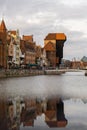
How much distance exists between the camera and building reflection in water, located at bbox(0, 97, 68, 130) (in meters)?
17.5

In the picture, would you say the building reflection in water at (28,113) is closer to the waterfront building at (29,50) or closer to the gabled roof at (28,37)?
the waterfront building at (29,50)

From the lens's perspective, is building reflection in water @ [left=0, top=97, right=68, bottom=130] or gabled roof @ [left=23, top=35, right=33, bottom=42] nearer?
building reflection in water @ [left=0, top=97, right=68, bottom=130]

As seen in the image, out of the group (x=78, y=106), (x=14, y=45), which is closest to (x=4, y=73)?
(x=14, y=45)

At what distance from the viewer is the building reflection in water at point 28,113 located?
17.5 metres

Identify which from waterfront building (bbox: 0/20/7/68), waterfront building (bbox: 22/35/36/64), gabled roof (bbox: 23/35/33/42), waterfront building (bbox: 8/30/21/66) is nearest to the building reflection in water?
waterfront building (bbox: 0/20/7/68)

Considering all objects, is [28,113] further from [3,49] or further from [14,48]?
[14,48]

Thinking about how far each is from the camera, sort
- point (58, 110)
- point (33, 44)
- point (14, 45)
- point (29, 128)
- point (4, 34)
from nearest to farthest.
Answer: point (29, 128) → point (58, 110) → point (4, 34) → point (14, 45) → point (33, 44)

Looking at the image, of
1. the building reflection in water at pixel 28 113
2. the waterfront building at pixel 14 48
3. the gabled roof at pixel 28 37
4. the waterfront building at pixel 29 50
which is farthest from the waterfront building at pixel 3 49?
the building reflection in water at pixel 28 113

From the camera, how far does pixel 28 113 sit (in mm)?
21297

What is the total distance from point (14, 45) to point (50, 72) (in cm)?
2870

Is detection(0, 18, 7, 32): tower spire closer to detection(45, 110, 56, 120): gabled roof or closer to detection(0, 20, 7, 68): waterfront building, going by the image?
detection(0, 20, 7, 68): waterfront building

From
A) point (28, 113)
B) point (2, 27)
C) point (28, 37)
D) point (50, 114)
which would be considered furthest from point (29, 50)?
point (50, 114)

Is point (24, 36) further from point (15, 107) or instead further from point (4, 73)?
point (15, 107)

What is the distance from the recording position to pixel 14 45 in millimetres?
133000
